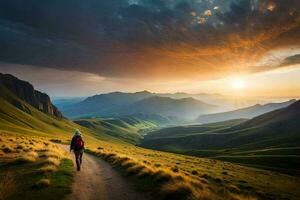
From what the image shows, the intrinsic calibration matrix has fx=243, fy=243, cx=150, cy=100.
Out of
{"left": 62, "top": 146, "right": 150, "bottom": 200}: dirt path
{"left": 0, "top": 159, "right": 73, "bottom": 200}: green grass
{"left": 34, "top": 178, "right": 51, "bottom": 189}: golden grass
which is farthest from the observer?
{"left": 34, "top": 178, "right": 51, "bottom": 189}: golden grass

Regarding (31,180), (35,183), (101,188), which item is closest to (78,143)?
(31,180)

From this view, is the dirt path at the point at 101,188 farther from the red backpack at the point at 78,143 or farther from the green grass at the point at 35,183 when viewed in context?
the red backpack at the point at 78,143

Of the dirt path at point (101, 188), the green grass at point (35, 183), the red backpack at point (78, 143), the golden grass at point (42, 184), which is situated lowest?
the dirt path at point (101, 188)

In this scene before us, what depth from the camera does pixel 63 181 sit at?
1806 cm

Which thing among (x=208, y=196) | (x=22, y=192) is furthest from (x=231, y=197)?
(x=22, y=192)

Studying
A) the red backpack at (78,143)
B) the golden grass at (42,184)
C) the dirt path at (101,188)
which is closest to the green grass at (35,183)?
the golden grass at (42,184)

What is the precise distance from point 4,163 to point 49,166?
16.8 feet

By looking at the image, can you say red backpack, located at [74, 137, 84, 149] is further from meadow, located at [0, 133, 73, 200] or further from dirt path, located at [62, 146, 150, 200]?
dirt path, located at [62, 146, 150, 200]

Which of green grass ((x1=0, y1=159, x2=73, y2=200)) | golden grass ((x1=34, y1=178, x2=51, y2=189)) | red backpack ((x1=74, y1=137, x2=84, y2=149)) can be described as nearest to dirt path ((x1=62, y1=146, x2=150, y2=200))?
green grass ((x1=0, y1=159, x2=73, y2=200))

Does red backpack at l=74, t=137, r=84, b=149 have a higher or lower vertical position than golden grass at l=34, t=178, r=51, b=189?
higher

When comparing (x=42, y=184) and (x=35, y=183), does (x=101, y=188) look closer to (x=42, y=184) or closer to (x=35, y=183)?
(x=42, y=184)

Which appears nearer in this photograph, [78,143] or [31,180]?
[31,180]

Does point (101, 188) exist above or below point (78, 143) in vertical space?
Answer: below

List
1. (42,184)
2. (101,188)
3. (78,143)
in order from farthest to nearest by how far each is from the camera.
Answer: (78,143)
(101,188)
(42,184)
